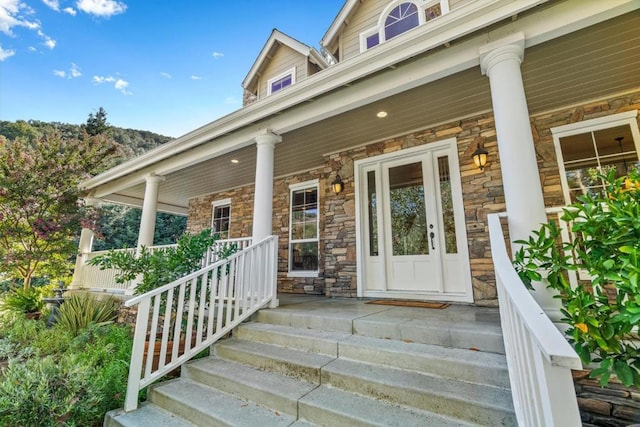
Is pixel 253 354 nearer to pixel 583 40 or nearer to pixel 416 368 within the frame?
pixel 416 368

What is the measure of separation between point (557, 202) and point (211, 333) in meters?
4.34

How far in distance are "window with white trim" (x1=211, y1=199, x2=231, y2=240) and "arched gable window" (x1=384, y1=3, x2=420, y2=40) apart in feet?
17.2

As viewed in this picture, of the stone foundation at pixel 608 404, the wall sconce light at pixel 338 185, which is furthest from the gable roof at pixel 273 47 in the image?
the stone foundation at pixel 608 404

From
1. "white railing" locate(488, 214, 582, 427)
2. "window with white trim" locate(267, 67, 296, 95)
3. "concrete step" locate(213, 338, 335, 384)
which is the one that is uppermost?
"window with white trim" locate(267, 67, 296, 95)

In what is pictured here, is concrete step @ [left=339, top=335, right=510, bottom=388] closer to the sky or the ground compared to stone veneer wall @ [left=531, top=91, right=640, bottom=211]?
closer to the ground

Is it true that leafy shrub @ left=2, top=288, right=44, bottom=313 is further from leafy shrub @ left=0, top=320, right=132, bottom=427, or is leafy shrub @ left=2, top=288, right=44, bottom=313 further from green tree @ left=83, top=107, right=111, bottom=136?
green tree @ left=83, top=107, right=111, bottom=136

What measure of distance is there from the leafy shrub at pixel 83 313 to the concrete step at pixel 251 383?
3161 mm

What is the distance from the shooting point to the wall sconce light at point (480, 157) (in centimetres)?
375

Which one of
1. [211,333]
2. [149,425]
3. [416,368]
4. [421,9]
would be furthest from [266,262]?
[421,9]

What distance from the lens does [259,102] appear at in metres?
3.86

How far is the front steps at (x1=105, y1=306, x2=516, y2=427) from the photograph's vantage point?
1.69 metres

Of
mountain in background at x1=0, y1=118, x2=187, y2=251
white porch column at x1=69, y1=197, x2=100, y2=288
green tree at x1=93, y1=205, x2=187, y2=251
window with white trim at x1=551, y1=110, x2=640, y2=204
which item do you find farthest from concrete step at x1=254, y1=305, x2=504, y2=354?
green tree at x1=93, y1=205, x2=187, y2=251

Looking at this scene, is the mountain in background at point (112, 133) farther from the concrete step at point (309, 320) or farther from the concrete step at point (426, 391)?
the concrete step at point (426, 391)

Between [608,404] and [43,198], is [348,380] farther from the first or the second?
[43,198]
